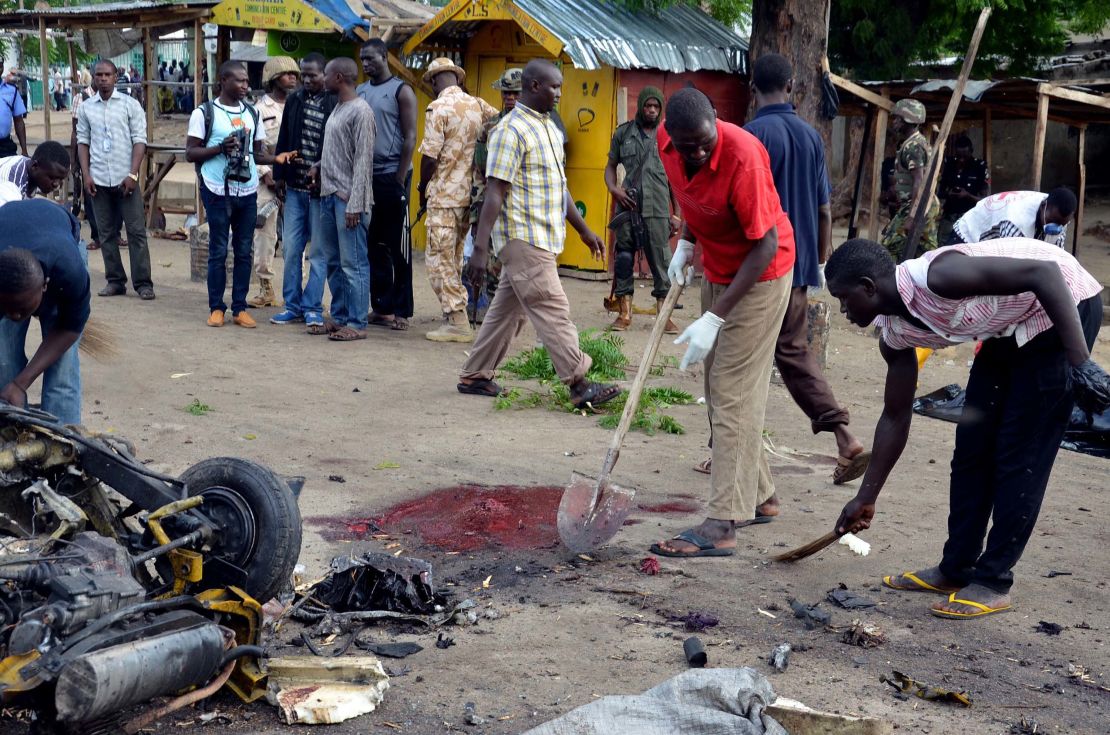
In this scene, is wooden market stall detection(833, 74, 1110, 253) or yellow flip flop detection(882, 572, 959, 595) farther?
wooden market stall detection(833, 74, 1110, 253)

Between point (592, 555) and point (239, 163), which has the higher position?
point (239, 163)

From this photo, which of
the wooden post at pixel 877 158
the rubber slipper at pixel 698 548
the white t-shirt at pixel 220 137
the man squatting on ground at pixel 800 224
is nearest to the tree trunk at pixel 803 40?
the wooden post at pixel 877 158

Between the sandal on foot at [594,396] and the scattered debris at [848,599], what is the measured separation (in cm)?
307

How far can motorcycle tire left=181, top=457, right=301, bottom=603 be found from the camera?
3932 millimetres

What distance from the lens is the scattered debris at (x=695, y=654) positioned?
4.13 m

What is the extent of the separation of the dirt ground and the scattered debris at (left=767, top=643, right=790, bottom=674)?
42 millimetres

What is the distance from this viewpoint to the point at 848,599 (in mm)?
4789

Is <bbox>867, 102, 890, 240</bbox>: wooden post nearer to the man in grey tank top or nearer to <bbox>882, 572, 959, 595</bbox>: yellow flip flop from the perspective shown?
the man in grey tank top

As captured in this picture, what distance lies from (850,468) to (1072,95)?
23.3 ft

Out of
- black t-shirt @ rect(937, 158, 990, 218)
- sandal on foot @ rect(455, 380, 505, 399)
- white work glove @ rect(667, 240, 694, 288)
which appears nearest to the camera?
white work glove @ rect(667, 240, 694, 288)

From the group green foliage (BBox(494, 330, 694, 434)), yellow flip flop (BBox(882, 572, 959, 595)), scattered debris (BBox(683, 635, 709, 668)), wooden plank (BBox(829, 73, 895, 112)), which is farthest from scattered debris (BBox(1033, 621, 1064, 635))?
wooden plank (BBox(829, 73, 895, 112))

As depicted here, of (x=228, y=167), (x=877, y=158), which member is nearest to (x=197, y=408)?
(x=228, y=167)

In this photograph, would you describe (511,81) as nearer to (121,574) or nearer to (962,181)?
(962,181)

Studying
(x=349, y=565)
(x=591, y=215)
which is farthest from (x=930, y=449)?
(x=591, y=215)
